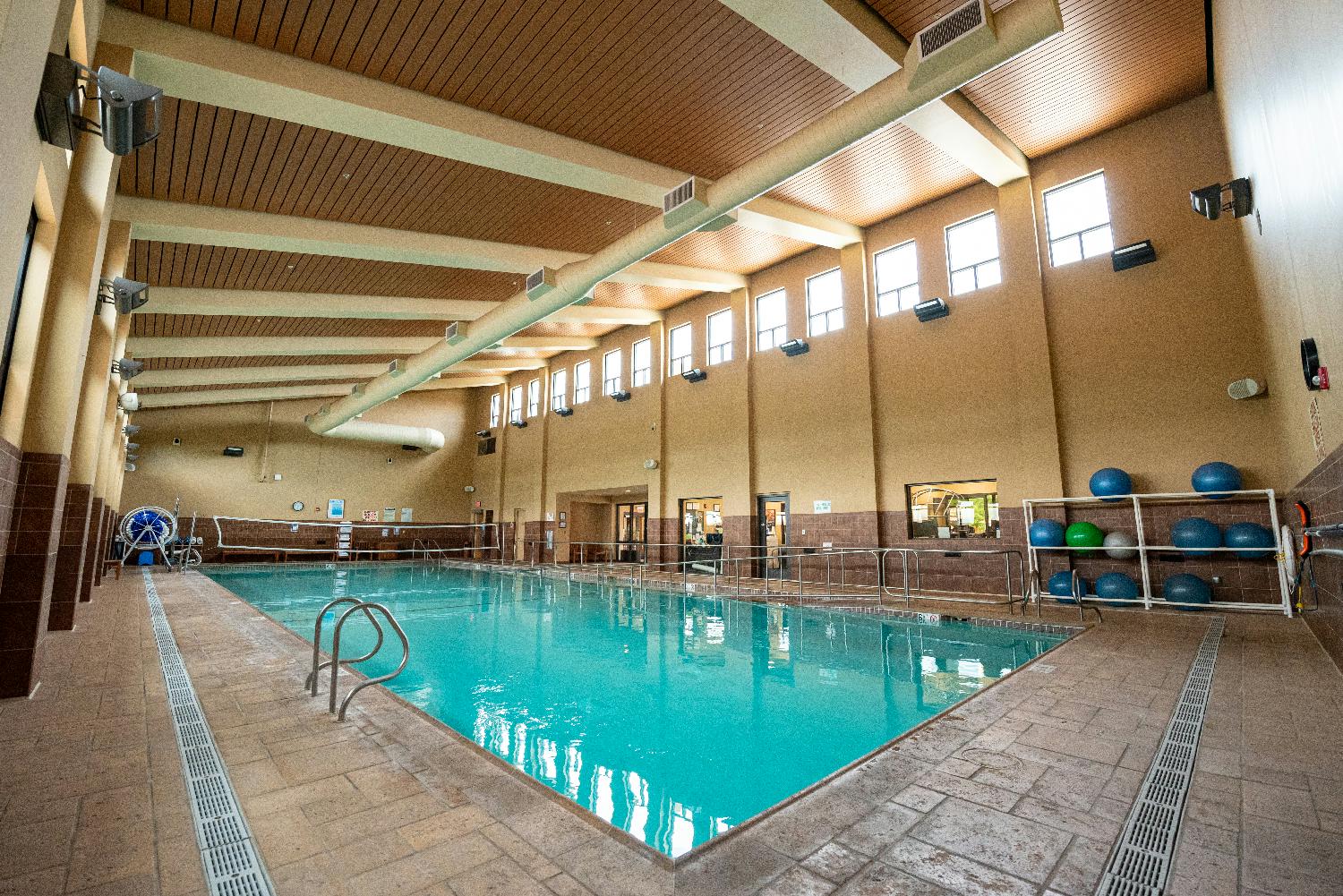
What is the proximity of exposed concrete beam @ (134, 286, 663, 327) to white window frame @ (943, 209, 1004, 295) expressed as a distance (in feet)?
24.3

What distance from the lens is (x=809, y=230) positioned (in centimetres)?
914

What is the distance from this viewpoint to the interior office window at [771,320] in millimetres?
11094

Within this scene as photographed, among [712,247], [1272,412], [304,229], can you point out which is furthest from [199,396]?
[1272,412]

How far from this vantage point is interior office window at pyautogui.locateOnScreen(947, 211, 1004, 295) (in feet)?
27.9

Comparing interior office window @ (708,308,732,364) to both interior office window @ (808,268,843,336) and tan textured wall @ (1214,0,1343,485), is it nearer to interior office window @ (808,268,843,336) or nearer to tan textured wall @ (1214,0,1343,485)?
interior office window @ (808,268,843,336)

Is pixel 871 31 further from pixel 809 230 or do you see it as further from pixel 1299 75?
pixel 809 230

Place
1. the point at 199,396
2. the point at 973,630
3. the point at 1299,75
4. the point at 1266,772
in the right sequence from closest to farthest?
1. the point at 1266,772
2. the point at 1299,75
3. the point at 973,630
4. the point at 199,396

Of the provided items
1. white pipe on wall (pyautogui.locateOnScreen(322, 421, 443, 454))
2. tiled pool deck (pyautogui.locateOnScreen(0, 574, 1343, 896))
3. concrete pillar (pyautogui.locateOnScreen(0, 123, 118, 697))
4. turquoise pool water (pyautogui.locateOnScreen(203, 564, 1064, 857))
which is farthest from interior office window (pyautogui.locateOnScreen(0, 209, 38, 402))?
white pipe on wall (pyautogui.locateOnScreen(322, 421, 443, 454))

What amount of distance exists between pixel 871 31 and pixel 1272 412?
5664 millimetres

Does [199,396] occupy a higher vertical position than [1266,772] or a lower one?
higher

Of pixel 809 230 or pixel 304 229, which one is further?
pixel 809 230

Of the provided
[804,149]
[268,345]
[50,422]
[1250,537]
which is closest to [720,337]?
[804,149]

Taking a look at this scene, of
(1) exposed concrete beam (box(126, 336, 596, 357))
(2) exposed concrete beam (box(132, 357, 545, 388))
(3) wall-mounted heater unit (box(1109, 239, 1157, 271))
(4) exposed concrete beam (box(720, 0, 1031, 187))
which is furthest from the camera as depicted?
(2) exposed concrete beam (box(132, 357, 545, 388))

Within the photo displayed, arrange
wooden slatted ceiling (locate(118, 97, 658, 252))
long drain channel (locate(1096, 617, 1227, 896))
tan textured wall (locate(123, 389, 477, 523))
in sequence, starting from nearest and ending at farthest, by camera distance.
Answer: long drain channel (locate(1096, 617, 1227, 896)) < wooden slatted ceiling (locate(118, 97, 658, 252)) < tan textured wall (locate(123, 389, 477, 523))
